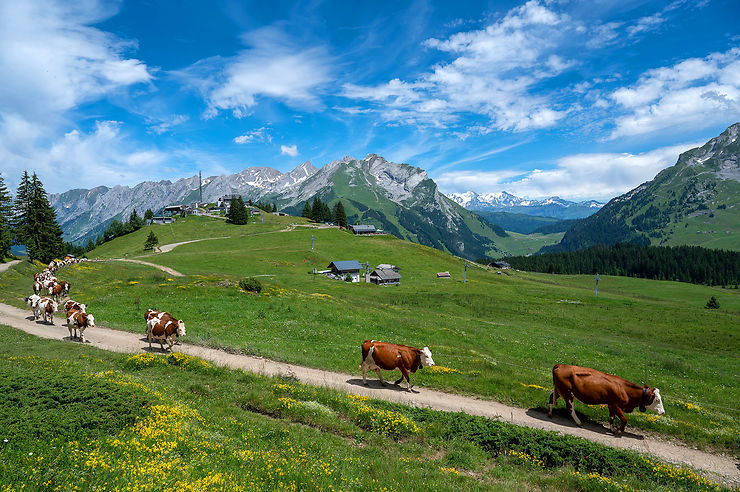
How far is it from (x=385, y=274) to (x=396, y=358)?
82260mm

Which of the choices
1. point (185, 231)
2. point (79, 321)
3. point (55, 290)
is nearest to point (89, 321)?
point (79, 321)

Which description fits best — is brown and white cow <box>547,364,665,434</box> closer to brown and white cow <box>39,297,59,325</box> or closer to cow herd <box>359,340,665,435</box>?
cow herd <box>359,340,665,435</box>

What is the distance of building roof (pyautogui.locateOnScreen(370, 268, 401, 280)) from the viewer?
100 m

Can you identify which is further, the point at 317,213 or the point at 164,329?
the point at 317,213

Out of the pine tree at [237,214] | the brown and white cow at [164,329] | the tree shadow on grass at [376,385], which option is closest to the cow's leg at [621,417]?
the tree shadow on grass at [376,385]

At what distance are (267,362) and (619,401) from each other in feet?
64.4

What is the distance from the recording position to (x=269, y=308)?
129ft

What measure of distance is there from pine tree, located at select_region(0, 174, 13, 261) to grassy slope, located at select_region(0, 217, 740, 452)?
7476mm

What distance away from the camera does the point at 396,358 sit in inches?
754

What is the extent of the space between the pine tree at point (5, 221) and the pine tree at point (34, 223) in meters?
1.37

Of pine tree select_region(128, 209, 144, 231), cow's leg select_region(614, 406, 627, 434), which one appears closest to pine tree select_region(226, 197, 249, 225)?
pine tree select_region(128, 209, 144, 231)

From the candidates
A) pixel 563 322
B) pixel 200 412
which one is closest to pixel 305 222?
pixel 563 322

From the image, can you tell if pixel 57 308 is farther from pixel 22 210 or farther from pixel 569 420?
pixel 22 210

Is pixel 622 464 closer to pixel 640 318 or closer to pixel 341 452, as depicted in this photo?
pixel 341 452
